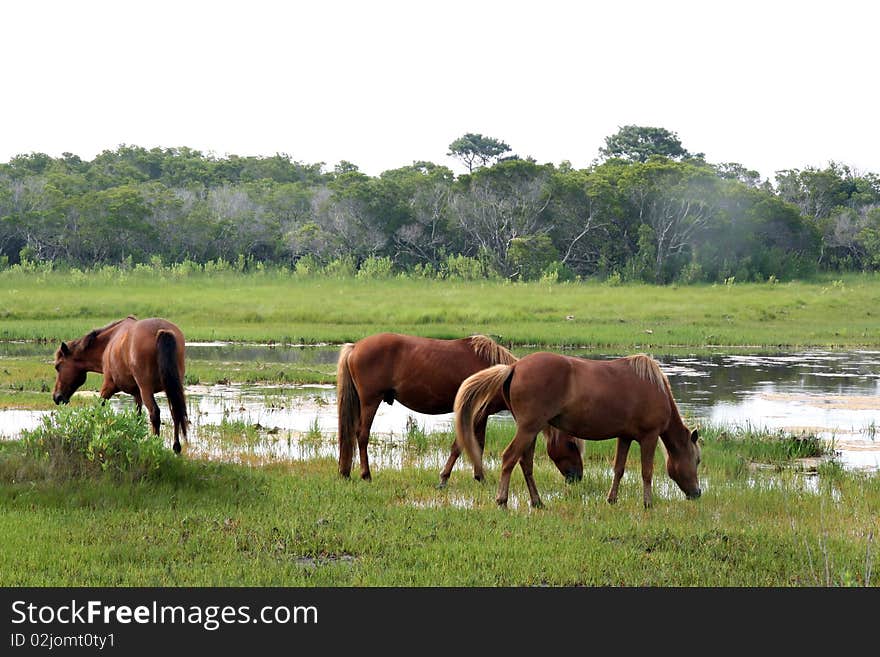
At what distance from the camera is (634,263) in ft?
174

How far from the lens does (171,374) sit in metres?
11.5

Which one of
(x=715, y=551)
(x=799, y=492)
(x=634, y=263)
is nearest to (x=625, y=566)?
(x=715, y=551)

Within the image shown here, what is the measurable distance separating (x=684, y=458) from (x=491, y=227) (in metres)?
49.2

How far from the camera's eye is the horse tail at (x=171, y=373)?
37.6ft

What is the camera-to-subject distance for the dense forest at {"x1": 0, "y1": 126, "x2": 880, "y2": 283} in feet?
181

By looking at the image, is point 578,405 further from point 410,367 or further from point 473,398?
point 410,367

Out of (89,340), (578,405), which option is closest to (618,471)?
(578,405)

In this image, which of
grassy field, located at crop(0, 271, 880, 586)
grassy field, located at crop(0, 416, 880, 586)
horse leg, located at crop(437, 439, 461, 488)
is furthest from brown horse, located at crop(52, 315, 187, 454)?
horse leg, located at crop(437, 439, 461, 488)

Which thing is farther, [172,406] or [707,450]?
[707,450]

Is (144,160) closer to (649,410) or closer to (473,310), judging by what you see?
(473,310)

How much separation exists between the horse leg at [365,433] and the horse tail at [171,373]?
231cm

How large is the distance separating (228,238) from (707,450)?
4946cm

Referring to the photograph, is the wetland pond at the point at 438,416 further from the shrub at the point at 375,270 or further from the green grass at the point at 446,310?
the shrub at the point at 375,270

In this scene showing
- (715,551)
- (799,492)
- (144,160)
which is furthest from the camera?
(144,160)
